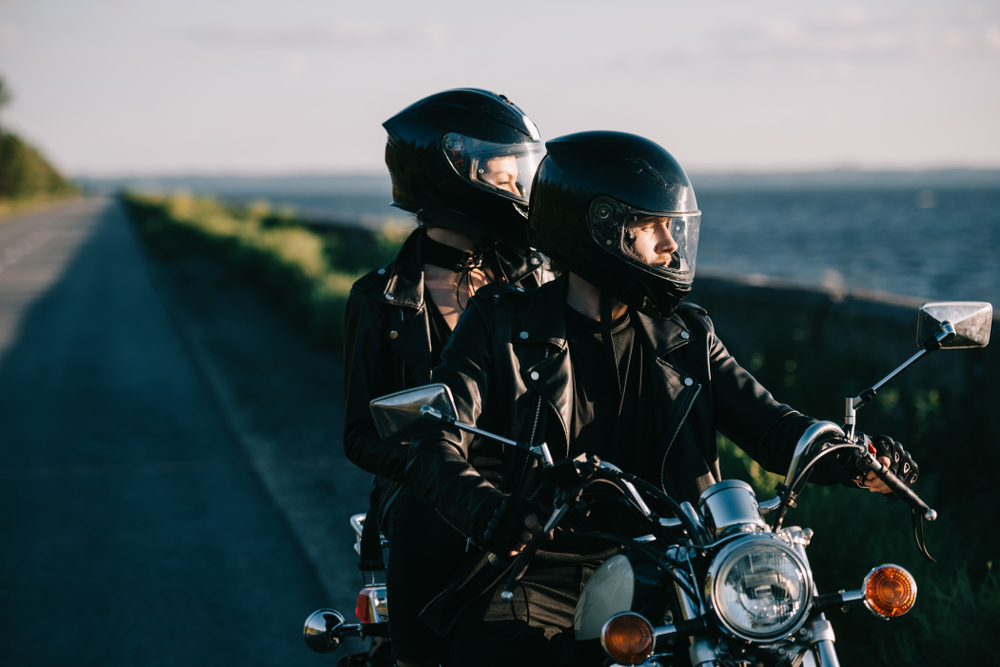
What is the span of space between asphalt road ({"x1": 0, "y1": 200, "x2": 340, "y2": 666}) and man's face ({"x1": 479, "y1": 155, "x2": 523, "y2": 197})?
2.38 m

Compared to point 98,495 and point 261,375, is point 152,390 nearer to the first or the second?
point 261,375

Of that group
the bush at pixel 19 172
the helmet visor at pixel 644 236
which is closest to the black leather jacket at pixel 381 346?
the helmet visor at pixel 644 236

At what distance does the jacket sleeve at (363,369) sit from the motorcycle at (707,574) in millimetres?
1148

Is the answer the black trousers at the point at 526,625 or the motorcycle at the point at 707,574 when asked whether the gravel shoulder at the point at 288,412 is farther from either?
the motorcycle at the point at 707,574

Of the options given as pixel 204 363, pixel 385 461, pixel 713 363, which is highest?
pixel 713 363

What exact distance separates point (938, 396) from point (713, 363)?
3718mm

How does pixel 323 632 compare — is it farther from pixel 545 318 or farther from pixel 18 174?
pixel 18 174

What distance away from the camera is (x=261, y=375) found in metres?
10.1

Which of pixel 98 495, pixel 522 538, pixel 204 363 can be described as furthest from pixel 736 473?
pixel 204 363

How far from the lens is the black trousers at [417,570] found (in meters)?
2.54

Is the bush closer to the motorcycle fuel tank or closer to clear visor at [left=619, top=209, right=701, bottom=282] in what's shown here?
clear visor at [left=619, top=209, right=701, bottom=282]

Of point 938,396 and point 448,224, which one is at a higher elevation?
point 448,224

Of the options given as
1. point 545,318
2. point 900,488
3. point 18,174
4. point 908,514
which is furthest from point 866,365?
point 18,174

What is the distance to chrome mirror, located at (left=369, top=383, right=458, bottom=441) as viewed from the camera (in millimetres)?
1761
